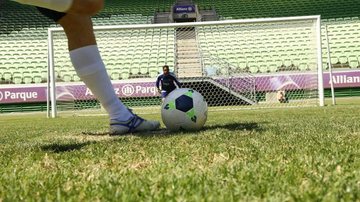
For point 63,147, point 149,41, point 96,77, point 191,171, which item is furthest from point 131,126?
point 149,41

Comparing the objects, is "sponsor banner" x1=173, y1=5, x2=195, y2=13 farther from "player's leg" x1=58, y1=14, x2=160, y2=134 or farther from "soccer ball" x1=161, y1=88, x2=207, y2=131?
"player's leg" x1=58, y1=14, x2=160, y2=134

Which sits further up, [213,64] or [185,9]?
[185,9]

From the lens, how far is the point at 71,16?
325 centimetres

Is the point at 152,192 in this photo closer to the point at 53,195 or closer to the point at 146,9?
the point at 53,195

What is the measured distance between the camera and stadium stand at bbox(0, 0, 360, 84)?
16.3 metres

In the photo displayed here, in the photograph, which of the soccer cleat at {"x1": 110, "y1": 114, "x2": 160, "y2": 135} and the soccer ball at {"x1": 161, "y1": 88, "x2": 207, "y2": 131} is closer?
the soccer cleat at {"x1": 110, "y1": 114, "x2": 160, "y2": 135}

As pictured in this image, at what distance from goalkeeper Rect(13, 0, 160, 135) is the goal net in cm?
1011

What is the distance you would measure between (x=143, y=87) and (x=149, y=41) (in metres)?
1.87

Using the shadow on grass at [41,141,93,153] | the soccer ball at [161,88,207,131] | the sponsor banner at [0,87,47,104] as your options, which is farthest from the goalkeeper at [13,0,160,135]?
the sponsor banner at [0,87,47,104]

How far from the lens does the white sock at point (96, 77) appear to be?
11.4ft

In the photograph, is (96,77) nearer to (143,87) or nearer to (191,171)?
(191,171)

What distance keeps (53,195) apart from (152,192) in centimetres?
34

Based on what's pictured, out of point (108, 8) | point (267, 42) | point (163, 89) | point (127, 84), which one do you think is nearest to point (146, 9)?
point (108, 8)

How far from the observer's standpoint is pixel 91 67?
3.51 meters
